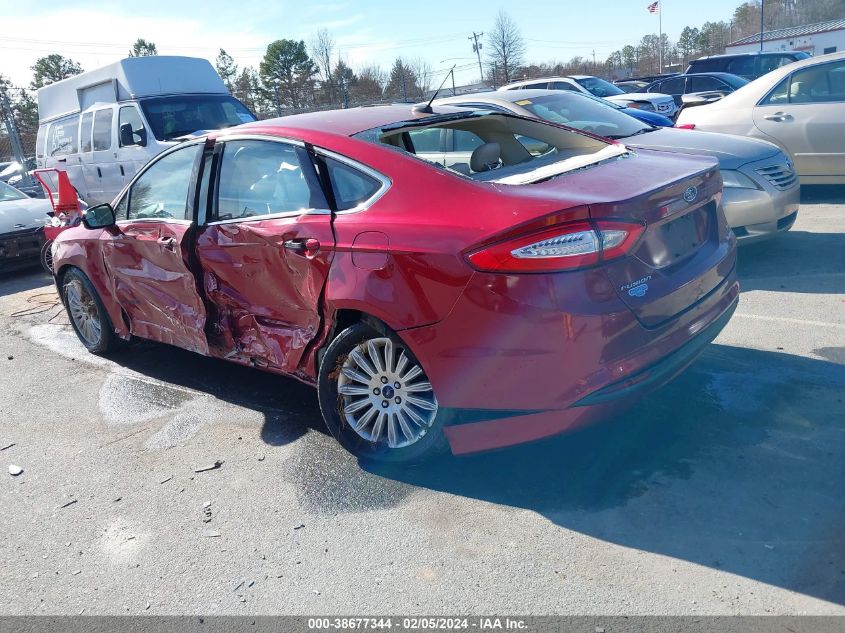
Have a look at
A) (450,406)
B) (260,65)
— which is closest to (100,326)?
(450,406)

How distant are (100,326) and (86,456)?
1.79 metres

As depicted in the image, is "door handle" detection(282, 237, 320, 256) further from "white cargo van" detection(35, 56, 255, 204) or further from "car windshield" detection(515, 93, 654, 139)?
"white cargo van" detection(35, 56, 255, 204)

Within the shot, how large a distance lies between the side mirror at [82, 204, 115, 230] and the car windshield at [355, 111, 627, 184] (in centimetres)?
218

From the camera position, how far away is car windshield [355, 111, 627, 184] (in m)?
3.94

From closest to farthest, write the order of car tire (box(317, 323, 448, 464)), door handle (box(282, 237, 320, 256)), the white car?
car tire (box(317, 323, 448, 464)), door handle (box(282, 237, 320, 256)), the white car

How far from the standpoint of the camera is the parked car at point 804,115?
8.22 meters

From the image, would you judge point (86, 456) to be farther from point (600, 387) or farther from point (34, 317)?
point (34, 317)

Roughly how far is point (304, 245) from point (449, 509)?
1452 mm

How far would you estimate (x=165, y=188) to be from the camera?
491cm

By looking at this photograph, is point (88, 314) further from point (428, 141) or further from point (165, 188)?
point (428, 141)

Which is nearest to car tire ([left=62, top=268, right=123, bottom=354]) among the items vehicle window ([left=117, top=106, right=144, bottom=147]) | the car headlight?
the car headlight

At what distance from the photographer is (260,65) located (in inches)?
2078

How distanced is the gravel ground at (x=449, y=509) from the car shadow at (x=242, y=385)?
0.08 ft

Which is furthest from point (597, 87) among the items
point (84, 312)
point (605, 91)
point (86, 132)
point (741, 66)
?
point (84, 312)
